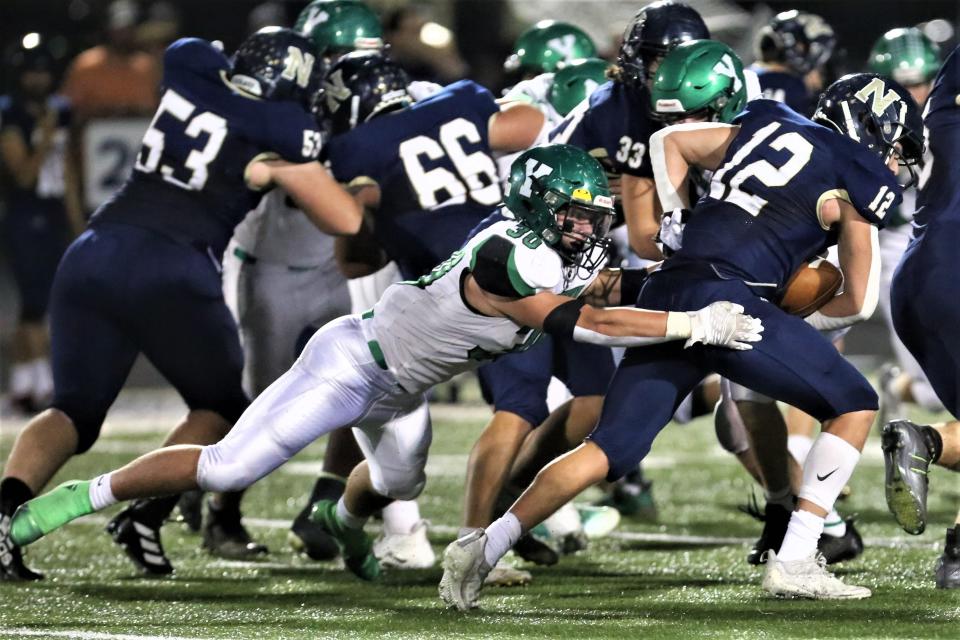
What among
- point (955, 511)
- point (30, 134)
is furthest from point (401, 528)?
point (30, 134)

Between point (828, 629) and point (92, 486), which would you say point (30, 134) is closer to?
point (92, 486)

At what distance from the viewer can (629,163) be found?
523 cm

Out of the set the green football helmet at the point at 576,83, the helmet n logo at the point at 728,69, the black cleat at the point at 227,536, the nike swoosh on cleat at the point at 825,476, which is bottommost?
the black cleat at the point at 227,536

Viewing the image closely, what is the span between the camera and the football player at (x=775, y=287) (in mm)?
4539

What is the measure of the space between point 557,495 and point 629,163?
3.91ft

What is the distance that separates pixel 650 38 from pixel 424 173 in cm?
84

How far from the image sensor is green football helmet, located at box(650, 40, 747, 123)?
15.9 feet

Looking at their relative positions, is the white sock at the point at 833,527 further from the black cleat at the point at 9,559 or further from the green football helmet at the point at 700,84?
the black cleat at the point at 9,559

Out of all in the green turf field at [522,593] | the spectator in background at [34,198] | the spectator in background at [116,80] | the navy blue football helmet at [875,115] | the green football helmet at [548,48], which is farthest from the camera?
the spectator in background at [116,80]

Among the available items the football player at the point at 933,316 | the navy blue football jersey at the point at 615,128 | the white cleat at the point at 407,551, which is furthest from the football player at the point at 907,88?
the white cleat at the point at 407,551

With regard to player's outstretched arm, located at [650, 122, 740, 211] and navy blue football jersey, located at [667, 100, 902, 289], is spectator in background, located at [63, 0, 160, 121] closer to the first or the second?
player's outstretched arm, located at [650, 122, 740, 211]

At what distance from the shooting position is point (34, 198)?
1066 cm

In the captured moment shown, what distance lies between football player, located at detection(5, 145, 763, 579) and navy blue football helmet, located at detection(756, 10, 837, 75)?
246 centimetres

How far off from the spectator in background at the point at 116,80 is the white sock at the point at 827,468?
24.4 feet
